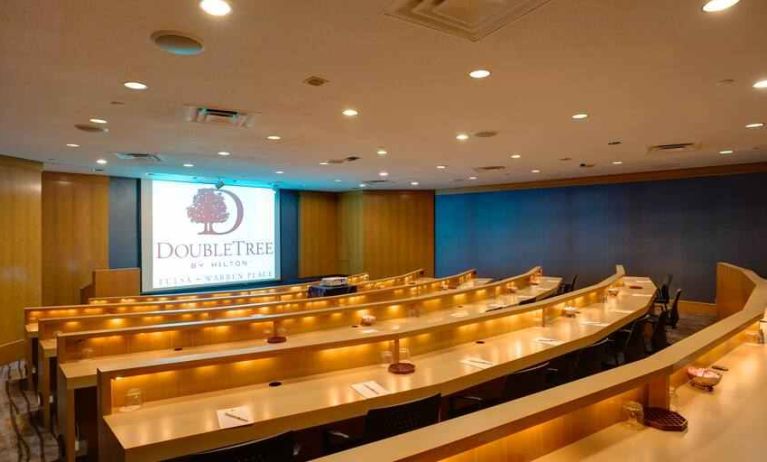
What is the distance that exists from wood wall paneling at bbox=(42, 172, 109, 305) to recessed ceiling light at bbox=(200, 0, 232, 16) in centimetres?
870

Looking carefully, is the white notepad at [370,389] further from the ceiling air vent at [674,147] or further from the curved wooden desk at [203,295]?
the ceiling air vent at [674,147]

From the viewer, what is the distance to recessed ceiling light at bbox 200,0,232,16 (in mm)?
2336

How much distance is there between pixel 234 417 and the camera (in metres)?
2.39

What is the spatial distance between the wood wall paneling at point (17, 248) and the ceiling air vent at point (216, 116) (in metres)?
4.61

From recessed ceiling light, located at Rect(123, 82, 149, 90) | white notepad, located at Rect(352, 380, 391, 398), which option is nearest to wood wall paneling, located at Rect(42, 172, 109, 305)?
recessed ceiling light, located at Rect(123, 82, 149, 90)

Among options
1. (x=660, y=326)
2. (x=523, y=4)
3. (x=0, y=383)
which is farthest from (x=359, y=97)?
(x=0, y=383)

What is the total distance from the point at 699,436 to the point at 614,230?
9.71 m

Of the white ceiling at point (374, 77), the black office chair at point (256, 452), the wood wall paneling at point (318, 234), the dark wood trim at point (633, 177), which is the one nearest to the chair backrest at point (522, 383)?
the black office chair at point (256, 452)

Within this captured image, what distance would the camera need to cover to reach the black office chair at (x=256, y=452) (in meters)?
1.90

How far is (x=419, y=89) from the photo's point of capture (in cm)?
382

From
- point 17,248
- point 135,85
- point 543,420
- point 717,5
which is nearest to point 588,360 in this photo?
point 543,420

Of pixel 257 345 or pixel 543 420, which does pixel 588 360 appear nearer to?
pixel 543 420

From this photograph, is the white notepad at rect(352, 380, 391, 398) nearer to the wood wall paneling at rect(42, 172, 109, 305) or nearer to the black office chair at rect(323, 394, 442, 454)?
the black office chair at rect(323, 394, 442, 454)

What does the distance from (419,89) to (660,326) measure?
4.34 meters
